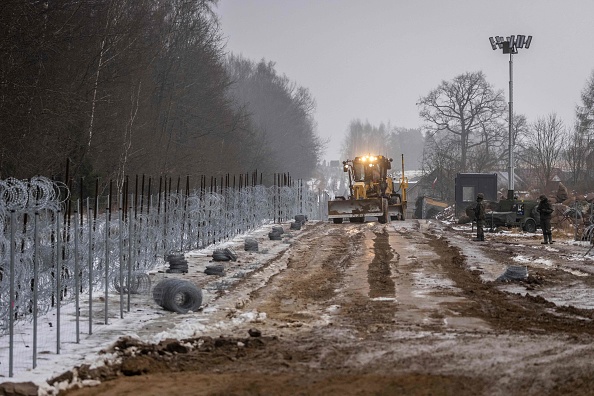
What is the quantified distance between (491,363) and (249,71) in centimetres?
10275

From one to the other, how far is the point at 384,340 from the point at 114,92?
26168 mm

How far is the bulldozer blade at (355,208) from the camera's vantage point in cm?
4131

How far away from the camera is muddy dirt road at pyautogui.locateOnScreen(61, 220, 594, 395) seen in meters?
8.40

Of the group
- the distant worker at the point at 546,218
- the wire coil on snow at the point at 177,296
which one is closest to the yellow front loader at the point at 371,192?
the distant worker at the point at 546,218

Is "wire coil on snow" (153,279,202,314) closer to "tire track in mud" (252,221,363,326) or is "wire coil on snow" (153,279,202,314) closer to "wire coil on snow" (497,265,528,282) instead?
"tire track in mud" (252,221,363,326)

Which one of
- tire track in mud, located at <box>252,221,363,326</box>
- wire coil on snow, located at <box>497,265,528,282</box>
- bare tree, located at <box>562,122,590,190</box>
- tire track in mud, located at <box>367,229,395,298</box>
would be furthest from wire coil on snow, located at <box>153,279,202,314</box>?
bare tree, located at <box>562,122,590,190</box>

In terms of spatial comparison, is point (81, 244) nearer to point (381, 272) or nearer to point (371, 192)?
point (381, 272)

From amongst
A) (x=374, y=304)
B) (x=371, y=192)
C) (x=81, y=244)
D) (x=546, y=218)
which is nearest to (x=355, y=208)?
(x=371, y=192)

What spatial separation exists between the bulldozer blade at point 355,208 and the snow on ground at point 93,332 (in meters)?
25.3

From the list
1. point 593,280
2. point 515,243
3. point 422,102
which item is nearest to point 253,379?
point 593,280

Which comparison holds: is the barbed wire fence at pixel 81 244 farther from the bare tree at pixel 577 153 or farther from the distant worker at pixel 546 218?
the bare tree at pixel 577 153

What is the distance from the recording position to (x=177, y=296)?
13422mm

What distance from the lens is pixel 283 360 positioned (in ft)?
31.3

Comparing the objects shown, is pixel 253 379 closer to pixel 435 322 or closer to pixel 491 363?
pixel 491 363
